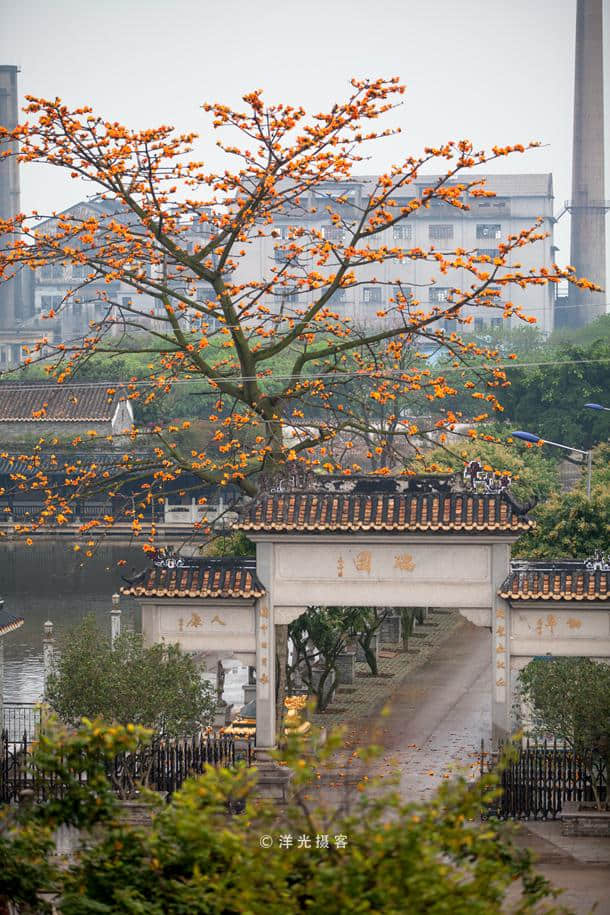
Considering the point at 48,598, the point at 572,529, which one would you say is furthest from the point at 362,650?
the point at 48,598

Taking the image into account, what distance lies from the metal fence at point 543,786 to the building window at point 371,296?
87.7 meters

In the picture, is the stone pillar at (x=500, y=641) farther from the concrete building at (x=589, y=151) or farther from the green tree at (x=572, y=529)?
the concrete building at (x=589, y=151)

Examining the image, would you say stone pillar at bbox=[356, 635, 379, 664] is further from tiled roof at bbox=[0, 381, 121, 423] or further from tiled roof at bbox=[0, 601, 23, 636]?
tiled roof at bbox=[0, 381, 121, 423]

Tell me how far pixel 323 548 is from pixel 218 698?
243 inches

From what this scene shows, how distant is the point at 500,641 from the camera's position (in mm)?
22094

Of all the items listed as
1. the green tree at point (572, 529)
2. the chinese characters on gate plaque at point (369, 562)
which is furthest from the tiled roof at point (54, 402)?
the chinese characters on gate plaque at point (369, 562)

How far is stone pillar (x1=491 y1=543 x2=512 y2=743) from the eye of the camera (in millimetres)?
22062

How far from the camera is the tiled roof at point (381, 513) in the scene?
21.9m

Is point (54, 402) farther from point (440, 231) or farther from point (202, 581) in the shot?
point (440, 231)

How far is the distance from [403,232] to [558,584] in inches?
3378

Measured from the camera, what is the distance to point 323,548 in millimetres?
22438

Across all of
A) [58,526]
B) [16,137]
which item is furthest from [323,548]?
[58,526]

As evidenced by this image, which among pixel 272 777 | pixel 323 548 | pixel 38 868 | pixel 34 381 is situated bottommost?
pixel 272 777

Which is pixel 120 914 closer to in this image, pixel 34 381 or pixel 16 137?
pixel 16 137
